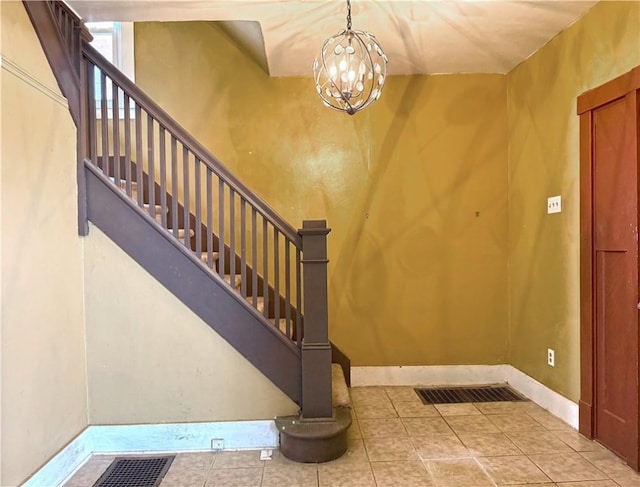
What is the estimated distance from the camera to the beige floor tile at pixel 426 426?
2.83m

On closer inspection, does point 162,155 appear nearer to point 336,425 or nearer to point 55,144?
point 55,144

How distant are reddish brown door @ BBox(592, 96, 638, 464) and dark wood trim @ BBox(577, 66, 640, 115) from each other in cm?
5

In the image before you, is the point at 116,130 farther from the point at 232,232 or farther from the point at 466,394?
the point at 466,394

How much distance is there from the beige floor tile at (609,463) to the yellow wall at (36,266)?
3.10 m

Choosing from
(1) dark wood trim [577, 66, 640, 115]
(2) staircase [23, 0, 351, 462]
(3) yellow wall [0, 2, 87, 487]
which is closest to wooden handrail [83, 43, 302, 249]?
(2) staircase [23, 0, 351, 462]

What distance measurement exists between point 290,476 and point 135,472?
902 millimetres

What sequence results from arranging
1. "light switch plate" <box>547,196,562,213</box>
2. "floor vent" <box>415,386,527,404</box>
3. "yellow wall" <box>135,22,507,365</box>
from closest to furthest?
"light switch plate" <box>547,196,562,213</box> < "floor vent" <box>415,386,527,404</box> < "yellow wall" <box>135,22,507,365</box>

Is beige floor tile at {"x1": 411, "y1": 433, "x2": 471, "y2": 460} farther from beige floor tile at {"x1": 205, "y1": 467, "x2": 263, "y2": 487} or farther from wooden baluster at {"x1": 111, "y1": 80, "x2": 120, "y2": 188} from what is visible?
wooden baluster at {"x1": 111, "y1": 80, "x2": 120, "y2": 188}

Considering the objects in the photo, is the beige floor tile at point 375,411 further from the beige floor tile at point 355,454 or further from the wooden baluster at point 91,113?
the wooden baluster at point 91,113

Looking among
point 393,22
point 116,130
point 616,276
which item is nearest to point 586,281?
point 616,276

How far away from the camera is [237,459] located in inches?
98.8

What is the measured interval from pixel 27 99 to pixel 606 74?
3351mm

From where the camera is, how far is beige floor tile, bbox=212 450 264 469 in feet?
8.01

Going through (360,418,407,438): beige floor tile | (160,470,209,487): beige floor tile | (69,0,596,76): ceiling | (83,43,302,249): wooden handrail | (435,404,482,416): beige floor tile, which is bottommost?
(435,404,482,416): beige floor tile
